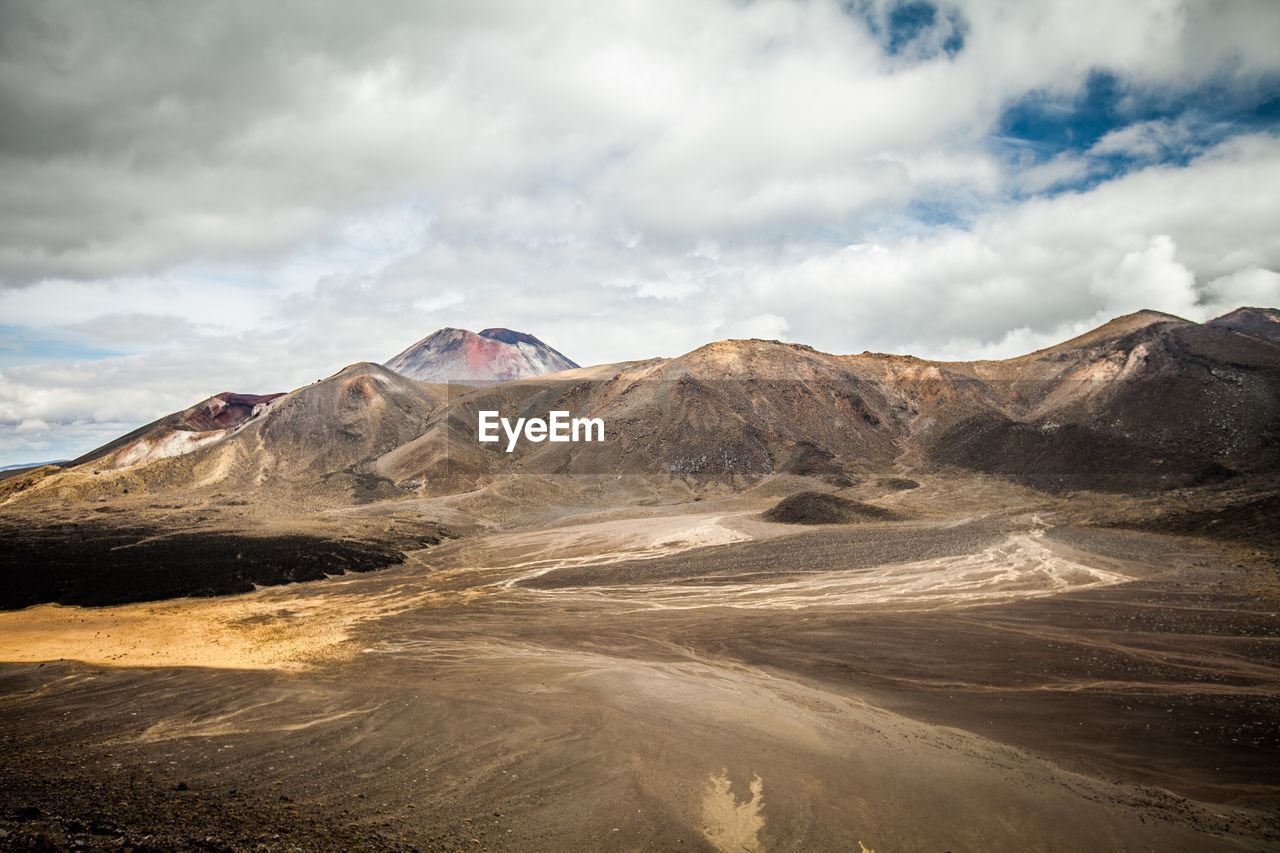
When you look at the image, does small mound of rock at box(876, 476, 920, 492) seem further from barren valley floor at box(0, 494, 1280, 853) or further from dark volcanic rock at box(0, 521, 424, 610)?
dark volcanic rock at box(0, 521, 424, 610)

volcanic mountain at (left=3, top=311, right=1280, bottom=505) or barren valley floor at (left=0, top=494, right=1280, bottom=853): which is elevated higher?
volcanic mountain at (left=3, top=311, right=1280, bottom=505)

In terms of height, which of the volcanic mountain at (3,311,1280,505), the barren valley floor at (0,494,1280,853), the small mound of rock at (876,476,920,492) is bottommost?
the barren valley floor at (0,494,1280,853)

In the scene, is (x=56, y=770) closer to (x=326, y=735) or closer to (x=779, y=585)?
(x=326, y=735)

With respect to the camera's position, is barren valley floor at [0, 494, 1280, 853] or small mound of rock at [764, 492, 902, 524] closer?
barren valley floor at [0, 494, 1280, 853]

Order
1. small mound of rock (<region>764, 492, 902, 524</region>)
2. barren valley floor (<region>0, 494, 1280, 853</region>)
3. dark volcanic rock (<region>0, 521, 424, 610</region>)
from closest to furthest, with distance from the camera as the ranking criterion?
barren valley floor (<region>0, 494, 1280, 853</region>) < dark volcanic rock (<region>0, 521, 424, 610</region>) < small mound of rock (<region>764, 492, 902, 524</region>)

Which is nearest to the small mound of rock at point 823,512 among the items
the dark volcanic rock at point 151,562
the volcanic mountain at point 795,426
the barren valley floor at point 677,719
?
the barren valley floor at point 677,719

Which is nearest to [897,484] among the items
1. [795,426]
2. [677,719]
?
[795,426]

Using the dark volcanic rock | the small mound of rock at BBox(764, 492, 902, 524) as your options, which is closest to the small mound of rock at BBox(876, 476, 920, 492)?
the small mound of rock at BBox(764, 492, 902, 524)
